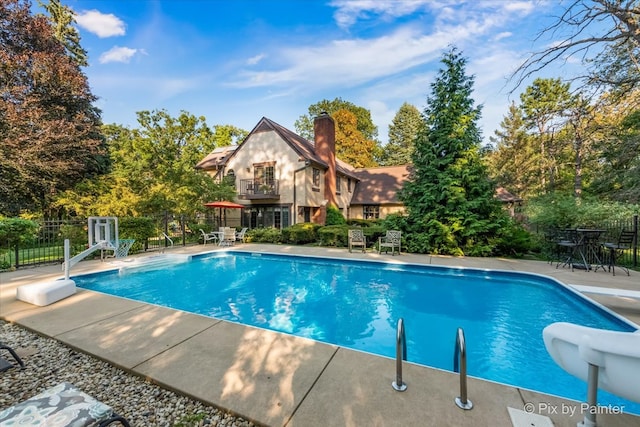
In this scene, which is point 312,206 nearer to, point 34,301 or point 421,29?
point 421,29

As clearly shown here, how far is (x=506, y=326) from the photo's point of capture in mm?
5570

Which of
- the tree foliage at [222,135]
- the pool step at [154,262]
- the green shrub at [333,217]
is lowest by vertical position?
the pool step at [154,262]

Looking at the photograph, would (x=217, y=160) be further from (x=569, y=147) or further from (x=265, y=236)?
(x=569, y=147)

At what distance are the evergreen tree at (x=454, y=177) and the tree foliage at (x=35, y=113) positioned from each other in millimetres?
18251

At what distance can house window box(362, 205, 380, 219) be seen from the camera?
79.6 feet

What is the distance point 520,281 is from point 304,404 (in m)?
8.54

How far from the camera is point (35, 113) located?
13211 millimetres

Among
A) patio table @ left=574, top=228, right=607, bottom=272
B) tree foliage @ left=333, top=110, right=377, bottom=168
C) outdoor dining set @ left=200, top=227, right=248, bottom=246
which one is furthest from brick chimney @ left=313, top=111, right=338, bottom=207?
tree foliage @ left=333, top=110, right=377, bottom=168

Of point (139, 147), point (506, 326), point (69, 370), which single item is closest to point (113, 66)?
point (139, 147)

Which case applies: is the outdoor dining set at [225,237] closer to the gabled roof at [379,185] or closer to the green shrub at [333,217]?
the green shrub at [333,217]

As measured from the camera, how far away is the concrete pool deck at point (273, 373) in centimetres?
240

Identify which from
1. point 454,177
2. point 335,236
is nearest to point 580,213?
point 454,177

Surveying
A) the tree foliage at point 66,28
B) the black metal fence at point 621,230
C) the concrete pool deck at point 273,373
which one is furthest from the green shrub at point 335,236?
the tree foliage at point 66,28

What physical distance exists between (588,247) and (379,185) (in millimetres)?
16926
